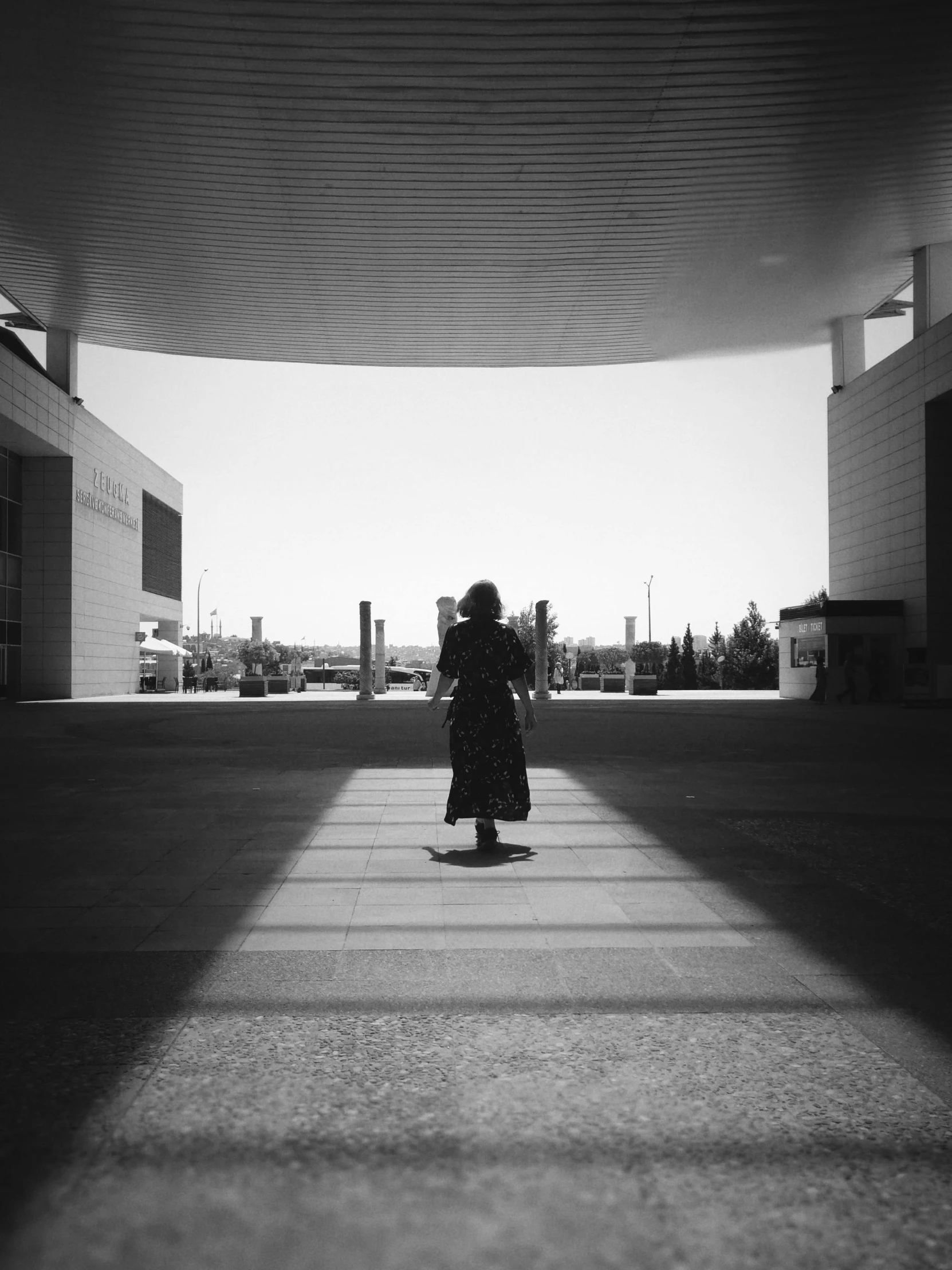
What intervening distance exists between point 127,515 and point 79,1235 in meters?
42.6

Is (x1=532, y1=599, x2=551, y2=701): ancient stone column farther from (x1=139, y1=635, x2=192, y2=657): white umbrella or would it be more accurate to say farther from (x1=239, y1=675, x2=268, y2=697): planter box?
(x1=139, y1=635, x2=192, y2=657): white umbrella

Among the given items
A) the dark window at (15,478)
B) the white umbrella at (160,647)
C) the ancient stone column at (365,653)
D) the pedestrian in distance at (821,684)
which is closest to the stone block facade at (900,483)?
the pedestrian in distance at (821,684)

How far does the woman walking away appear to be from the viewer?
6.18 meters

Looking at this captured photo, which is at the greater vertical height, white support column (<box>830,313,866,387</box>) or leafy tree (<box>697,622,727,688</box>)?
white support column (<box>830,313,866,387</box>)

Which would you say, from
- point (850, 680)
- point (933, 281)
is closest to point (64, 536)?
point (850, 680)

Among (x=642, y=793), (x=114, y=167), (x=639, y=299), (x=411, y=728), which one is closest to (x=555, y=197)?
(x=639, y=299)

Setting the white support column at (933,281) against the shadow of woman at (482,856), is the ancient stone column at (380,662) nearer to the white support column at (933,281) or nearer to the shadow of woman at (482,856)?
the white support column at (933,281)

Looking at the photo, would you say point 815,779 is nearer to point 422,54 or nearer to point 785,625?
point 422,54

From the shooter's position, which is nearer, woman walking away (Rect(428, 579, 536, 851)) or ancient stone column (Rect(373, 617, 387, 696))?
woman walking away (Rect(428, 579, 536, 851))

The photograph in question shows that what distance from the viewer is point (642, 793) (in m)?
8.80

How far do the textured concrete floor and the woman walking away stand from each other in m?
0.28

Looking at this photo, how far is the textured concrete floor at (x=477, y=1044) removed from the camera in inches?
75.9

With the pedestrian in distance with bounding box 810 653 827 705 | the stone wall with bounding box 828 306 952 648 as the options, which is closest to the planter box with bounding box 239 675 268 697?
the pedestrian in distance with bounding box 810 653 827 705

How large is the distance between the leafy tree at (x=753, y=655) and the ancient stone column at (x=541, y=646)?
729 inches
